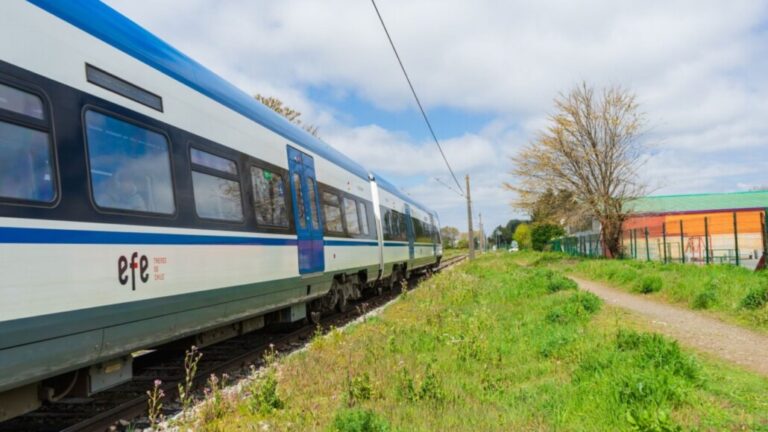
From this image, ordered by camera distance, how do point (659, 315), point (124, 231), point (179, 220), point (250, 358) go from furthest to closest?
1. point (659, 315)
2. point (250, 358)
3. point (179, 220)
4. point (124, 231)

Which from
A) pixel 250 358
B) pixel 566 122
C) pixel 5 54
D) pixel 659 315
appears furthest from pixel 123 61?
pixel 566 122

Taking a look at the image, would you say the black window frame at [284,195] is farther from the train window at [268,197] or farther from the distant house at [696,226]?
the distant house at [696,226]

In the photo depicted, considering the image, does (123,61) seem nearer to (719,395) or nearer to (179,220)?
(179,220)

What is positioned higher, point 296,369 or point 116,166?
point 116,166

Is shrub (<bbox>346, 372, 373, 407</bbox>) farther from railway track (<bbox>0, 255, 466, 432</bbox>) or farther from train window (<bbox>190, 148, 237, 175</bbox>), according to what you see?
train window (<bbox>190, 148, 237, 175</bbox>)

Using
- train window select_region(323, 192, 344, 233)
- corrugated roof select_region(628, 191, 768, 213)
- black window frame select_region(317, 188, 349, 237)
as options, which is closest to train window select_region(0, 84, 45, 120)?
black window frame select_region(317, 188, 349, 237)

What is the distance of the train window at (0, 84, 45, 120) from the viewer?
394 cm

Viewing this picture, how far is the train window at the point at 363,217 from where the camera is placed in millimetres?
14009

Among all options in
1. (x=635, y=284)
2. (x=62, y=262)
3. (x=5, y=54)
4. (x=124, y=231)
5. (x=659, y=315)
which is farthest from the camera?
(x=635, y=284)

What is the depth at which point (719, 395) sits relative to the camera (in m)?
5.04

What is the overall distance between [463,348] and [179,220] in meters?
3.79

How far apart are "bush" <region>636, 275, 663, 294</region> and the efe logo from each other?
1326 centimetres

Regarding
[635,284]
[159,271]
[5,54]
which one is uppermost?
[5,54]

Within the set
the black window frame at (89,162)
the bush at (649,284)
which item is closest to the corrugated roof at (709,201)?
the bush at (649,284)
